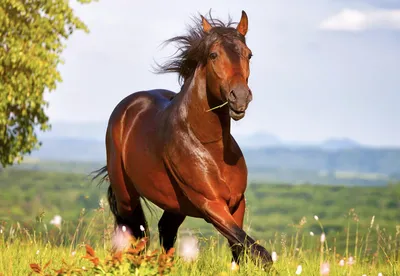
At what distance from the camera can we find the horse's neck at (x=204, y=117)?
285 inches

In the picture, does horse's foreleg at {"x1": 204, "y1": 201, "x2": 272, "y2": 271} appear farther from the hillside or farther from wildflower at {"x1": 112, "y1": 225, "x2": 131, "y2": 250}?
the hillside

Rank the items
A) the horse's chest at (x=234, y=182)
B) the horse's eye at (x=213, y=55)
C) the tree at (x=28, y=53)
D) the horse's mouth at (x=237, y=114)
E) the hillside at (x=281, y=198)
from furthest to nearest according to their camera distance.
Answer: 1. the hillside at (x=281, y=198)
2. the tree at (x=28, y=53)
3. the horse's chest at (x=234, y=182)
4. the horse's eye at (x=213, y=55)
5. the horse's mouth at (x=237, y=114)

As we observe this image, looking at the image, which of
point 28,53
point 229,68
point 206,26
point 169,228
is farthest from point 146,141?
point 28,53

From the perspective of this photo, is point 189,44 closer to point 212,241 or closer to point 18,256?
point 212,241

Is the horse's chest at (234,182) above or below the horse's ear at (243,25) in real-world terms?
below

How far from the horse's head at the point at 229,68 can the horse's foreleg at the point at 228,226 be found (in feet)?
3.22

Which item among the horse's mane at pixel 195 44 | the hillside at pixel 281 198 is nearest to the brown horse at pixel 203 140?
the horse's mane at pixel 195 44

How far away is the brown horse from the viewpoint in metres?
6.79

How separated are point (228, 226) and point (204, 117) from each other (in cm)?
107

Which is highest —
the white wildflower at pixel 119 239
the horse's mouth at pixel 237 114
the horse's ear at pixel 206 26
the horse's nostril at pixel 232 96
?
the horse's ear at pixel 206 26

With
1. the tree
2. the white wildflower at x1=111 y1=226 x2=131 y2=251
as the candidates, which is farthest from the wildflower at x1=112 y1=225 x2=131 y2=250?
the tree

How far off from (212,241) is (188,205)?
0.45 m

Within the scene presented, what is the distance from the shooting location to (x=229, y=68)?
6746mm

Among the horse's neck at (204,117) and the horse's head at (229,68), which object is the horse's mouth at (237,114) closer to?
the horse's head at (229,68)
